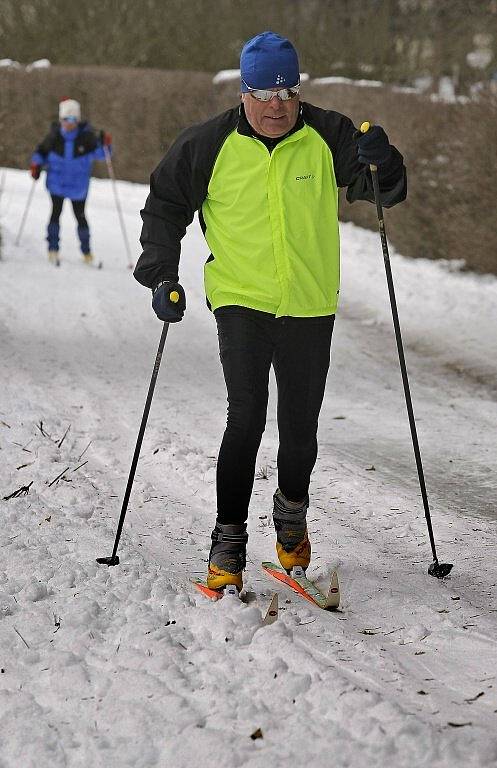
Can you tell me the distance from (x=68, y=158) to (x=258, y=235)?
10273 millimetres

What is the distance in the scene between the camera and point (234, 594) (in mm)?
3818

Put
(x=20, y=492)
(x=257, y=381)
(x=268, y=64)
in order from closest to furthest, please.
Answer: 1. (x=268, y=64)
2. (x=257, y=381)
3. (x=20, y=492)

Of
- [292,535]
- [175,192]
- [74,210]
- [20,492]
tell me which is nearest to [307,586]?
[292,535]

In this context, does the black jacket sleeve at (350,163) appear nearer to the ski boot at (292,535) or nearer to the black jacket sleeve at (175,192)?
the black jacket sleeve at (175,192)


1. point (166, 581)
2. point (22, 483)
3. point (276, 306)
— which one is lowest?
point (22, 483)

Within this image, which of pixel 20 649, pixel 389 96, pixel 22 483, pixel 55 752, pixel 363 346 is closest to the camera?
pixel 55 752

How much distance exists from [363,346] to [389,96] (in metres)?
5.81

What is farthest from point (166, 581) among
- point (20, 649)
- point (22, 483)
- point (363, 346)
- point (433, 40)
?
point (433, 40)

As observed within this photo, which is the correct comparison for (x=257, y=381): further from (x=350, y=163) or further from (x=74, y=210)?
(x=74, y=210)

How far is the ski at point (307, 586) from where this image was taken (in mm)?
3863

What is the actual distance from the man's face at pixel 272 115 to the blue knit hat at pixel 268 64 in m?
0.04

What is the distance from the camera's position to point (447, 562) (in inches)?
175

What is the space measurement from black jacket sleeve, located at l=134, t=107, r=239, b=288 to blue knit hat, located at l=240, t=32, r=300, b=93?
0.18 meters

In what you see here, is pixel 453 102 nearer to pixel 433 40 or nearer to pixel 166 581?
pixel 166 581
